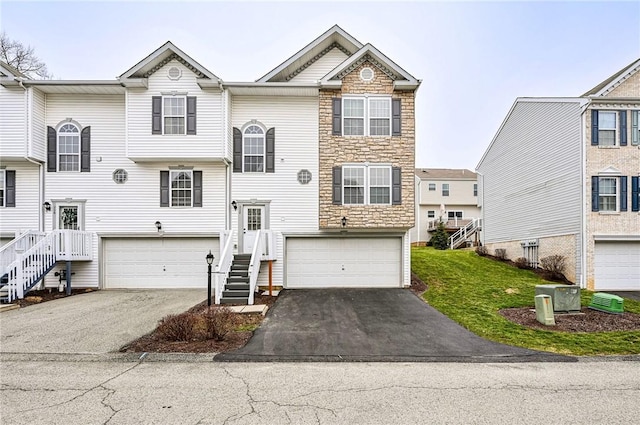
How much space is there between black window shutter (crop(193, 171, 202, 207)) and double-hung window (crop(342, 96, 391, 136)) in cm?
623

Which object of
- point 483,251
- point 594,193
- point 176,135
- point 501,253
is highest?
point 176,135

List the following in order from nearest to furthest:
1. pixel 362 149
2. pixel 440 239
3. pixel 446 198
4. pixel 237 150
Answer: pixel 362 149 → pixel 237 150 → pixel 440 239 → pixel 446 198

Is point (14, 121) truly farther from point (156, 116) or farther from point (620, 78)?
point (620, 78)

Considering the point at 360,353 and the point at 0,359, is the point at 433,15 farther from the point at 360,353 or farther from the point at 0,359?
the point at 0,359

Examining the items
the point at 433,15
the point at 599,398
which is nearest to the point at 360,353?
the point at 599,398

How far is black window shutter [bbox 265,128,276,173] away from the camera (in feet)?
49.4

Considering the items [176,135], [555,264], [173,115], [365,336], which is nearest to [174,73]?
[173,115]

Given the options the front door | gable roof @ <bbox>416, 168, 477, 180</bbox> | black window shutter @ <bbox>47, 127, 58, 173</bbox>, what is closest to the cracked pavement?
the front door

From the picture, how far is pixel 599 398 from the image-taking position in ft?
16.8

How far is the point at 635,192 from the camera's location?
15.3 metres

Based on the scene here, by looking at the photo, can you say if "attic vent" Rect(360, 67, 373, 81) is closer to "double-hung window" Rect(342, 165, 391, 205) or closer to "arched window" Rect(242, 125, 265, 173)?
"double-hung window" Rect(342, 165, 391, 205)

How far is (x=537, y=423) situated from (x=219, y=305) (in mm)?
9042

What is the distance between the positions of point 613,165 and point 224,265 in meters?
16.3

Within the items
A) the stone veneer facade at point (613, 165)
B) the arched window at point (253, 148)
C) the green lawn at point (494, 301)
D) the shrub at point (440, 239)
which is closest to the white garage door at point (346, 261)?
the green lawn at point (494, 301)
